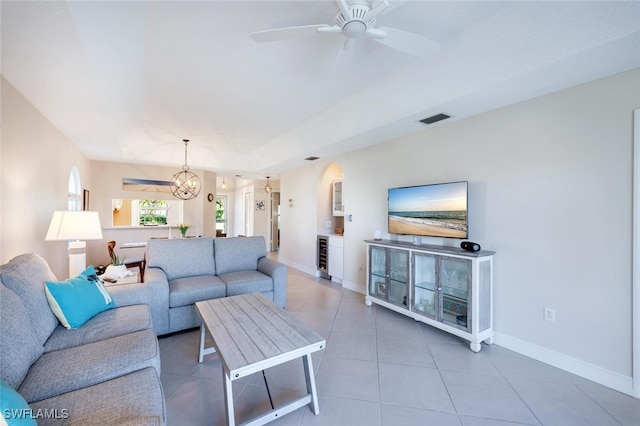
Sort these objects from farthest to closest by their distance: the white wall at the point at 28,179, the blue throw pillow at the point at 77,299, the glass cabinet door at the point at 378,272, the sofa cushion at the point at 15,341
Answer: the glass cabinet door at the point at 378,272
the white wall at the point at 28,179
the blue throw pillow at the point at 77,299
the sofa cushion at the point at 15,341

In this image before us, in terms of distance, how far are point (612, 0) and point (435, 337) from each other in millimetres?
2912

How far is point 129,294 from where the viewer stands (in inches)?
91.2

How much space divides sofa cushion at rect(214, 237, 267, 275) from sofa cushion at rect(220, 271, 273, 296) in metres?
0.15

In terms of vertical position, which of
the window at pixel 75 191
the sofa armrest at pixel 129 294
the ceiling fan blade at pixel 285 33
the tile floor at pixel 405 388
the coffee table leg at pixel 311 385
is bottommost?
the tile floor at pixel 405 388

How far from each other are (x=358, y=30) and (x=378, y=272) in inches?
112

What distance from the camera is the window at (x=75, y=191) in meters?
4.32

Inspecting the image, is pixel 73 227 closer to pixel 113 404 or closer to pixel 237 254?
pixel 237 254

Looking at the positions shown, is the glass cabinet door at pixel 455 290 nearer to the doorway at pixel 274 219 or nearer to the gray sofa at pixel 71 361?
the gray sofa at pixel 71 361

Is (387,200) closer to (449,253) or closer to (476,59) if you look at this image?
(449,253)

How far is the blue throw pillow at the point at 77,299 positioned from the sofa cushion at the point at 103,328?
0.17 ft

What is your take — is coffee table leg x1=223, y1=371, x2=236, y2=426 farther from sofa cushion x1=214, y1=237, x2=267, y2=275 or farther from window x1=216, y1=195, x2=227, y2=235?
window x1=216, y1=195, x2=227, y2=235

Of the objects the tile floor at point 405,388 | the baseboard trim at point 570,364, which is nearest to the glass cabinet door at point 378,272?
the tile floor at point 405,388

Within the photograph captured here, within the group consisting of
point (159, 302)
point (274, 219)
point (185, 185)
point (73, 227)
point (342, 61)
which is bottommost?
point (159, 302)

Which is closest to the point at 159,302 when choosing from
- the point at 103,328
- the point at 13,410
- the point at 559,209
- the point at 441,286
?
the point at 103,328
